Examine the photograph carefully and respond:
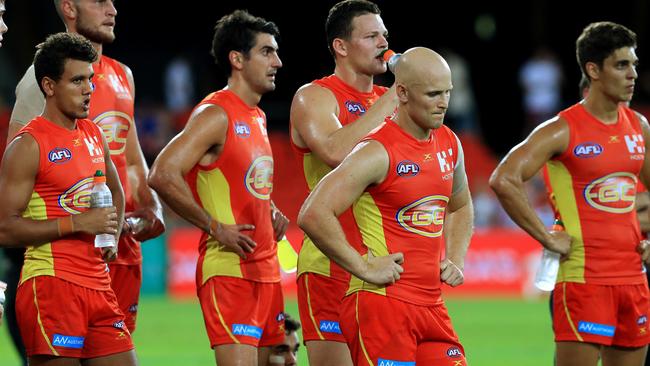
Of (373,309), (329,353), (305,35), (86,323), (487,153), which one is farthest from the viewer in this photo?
(305,35)

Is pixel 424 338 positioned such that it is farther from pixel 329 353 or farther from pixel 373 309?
pixel 329 353

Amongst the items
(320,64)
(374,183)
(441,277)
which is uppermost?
(320,64)

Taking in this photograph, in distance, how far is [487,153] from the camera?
2291cm

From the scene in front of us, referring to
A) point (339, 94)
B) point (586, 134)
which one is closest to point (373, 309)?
point (339, 94)

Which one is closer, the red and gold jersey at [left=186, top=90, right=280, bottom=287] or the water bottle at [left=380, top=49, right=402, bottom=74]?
the water bottle at [left=380, top=49, right=402, bottom=74]

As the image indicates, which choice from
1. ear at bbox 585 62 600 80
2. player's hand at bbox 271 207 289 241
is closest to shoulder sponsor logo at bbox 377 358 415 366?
player's hand at bbox 271 207 289 241

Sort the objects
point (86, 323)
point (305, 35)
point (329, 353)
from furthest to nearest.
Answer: point (305, 35) → point (329, 353) → point (86, 323)

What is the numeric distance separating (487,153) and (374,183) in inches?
641

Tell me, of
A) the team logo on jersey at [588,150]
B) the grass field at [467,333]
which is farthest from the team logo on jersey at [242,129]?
the grass field at [467,333]

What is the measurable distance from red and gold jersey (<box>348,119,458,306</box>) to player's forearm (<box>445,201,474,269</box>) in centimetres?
40

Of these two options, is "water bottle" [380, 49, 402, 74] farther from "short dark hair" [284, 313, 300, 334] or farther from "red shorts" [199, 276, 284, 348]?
"short dark hair" [284, 313, 300, 334]

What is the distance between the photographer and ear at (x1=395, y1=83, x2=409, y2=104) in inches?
272

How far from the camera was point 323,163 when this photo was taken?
322 inches

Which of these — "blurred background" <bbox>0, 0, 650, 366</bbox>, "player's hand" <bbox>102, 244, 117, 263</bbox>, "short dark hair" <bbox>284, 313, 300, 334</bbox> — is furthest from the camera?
"blurred background" <bbox>0, 0, 650, 366</bbox>
